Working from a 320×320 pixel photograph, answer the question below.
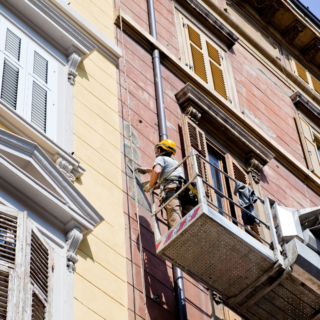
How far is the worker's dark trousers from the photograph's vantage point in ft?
28.7

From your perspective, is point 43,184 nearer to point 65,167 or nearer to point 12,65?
point 65,167

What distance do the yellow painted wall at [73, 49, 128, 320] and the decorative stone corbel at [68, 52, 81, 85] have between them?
0.13 m

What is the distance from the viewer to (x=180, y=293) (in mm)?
8859

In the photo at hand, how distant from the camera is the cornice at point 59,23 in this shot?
31.8 feet

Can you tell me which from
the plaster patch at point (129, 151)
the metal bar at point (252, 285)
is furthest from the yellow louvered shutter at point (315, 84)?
the metal bar at point (252, 285)

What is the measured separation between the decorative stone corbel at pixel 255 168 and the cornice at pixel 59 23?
3685 mm

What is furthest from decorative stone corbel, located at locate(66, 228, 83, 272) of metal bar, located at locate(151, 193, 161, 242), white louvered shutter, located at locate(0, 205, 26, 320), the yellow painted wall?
metal bar, located at locate(151, 193, 161, 242)

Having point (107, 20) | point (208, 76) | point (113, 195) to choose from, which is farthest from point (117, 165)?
point (208, 76)

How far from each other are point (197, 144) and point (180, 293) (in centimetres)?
332

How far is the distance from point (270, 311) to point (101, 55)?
14.6ft

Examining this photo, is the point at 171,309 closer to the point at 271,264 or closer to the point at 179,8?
the point at 271,264

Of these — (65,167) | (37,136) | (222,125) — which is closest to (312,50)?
(222,125)

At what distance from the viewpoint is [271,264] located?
8.54m

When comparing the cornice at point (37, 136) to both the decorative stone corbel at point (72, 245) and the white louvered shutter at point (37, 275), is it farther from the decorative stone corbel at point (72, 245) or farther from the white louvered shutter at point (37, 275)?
the white louvered shutter at point (37, 275)
